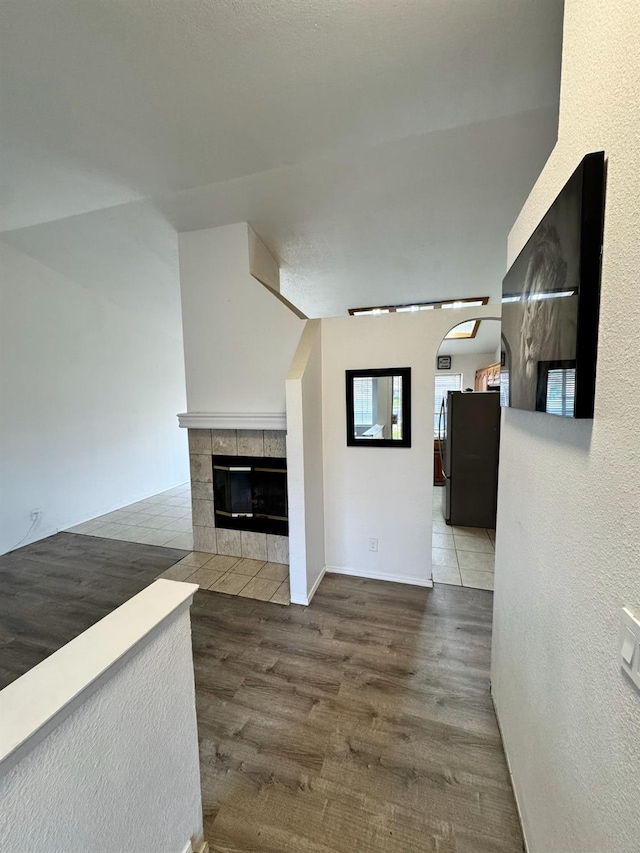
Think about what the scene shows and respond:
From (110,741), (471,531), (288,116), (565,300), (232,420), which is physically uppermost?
(288,116)

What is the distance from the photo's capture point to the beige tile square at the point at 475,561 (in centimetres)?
305

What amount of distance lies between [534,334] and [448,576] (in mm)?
2524

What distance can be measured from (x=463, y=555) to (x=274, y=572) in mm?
1878

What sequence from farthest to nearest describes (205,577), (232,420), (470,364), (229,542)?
1. (470,364)
2. (229,542)
3. (232,420)
4. (205,577)

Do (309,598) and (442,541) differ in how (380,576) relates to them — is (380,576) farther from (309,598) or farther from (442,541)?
(442,541)

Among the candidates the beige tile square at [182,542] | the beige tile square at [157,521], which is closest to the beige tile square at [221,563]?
the beige tile square at [182,542]

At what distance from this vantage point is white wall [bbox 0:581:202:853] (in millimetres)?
615

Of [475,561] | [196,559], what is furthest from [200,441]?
[475,561]

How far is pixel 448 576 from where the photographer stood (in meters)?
2.91

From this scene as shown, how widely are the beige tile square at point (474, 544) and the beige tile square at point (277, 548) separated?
178 centimetres

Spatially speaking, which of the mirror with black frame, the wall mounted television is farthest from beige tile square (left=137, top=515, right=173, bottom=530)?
the wall mounted television

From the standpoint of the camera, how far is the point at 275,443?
10.4 ft

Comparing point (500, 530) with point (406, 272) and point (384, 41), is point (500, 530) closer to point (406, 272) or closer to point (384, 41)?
point (384, 41)

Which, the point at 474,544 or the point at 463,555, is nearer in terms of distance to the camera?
the point at 463,555
